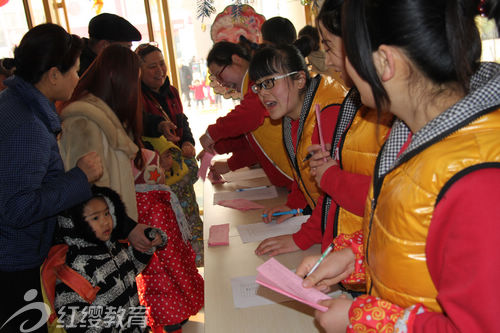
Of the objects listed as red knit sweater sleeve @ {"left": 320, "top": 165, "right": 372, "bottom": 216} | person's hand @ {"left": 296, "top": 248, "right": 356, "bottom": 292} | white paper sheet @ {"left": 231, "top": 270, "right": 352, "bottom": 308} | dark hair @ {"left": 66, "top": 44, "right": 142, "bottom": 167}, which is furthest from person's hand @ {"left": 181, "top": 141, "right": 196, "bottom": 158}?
person's hand @ {"left": 296, "top": 248, "right": 356, "bottom": 292}

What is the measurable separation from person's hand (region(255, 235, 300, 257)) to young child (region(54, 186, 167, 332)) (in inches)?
24.1

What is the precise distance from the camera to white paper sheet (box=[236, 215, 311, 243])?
1.73m

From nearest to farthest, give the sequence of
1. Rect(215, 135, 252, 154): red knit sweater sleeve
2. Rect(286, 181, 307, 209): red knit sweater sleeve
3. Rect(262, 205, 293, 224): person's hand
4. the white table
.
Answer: the white table
Rect(262, 205, 293, 224): person's hand
Rect(286, 181, 307, 209): red knit sweater sleeve
Rect(215, 135, 252, 154): red knit sweater sleeve

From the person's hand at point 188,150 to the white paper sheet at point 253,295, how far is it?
1818 millimetres

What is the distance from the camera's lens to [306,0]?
3.32 m

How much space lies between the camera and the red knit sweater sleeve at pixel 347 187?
1186 millimetres

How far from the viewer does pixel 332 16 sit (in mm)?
1176

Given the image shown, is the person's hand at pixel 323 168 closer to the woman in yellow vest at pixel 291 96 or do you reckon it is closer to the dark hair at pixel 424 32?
the woman in yellow vest at pixel 291 96

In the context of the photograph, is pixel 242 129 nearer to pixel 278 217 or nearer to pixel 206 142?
pixel 206 142

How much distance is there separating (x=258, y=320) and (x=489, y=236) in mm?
770

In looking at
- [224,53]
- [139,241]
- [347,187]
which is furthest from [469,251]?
[224,53]

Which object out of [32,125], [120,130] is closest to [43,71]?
[32,125]

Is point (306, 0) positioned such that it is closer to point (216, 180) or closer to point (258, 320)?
point (216, 180)

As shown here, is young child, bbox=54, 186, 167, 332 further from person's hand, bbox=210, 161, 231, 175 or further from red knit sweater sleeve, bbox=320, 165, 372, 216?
person's hand, bbox=210, 161, 231, 175
